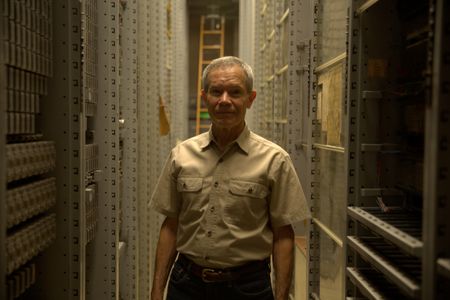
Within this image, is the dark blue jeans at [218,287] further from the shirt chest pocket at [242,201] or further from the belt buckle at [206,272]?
the shirt chest pocket at [242,201]

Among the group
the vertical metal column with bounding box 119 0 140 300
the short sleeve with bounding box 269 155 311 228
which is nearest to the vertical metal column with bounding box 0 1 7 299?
the short sleeve with bounding box 269 155 311 228

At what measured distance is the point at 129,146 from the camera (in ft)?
10.8

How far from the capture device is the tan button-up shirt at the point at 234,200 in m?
1.89

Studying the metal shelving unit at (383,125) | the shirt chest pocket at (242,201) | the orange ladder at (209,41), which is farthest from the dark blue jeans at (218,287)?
the orange ladder at (209,41)

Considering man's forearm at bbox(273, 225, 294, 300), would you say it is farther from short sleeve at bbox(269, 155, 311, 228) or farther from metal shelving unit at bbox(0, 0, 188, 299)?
metal shelving unit at bbox(0, 0, 188, 299)

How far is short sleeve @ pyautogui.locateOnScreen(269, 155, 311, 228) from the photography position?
1.93 metres

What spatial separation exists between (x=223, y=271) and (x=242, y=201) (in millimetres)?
277

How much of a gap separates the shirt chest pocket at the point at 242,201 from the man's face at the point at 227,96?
243mm

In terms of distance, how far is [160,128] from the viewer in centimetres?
438

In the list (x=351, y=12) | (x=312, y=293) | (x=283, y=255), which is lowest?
(x=312, y=293)

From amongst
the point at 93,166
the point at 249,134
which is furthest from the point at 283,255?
the point at 93,166

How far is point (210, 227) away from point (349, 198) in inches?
21.3

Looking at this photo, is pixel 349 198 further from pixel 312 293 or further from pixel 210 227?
pixel 312 293

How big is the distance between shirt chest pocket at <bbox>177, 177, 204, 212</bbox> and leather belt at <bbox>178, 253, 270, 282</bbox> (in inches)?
8.7
